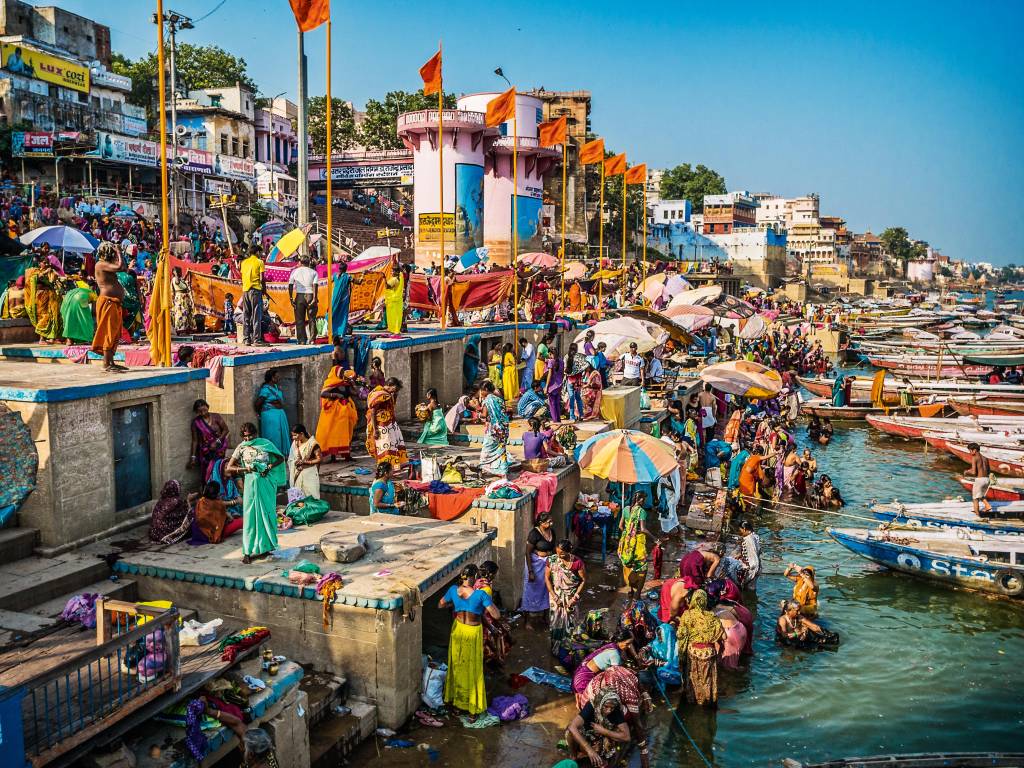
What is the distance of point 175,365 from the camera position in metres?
10.4

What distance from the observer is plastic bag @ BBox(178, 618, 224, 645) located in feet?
21.6

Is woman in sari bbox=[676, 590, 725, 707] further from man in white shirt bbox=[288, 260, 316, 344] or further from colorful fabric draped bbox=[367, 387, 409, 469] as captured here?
man in white shirt bbox=[288, 260, 316, 344]

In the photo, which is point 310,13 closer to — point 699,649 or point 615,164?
point 699,649

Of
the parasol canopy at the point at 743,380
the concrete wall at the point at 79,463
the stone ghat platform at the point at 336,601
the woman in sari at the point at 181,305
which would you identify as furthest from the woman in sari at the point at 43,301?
the parasol canopy at the point at 743,380

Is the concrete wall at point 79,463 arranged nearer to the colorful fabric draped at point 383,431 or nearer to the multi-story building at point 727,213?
the colorful fabric draped at point 383,431

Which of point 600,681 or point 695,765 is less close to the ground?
point 600,681

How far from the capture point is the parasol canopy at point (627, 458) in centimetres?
1059

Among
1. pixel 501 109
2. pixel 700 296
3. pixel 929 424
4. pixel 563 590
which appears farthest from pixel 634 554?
pixel 929 424

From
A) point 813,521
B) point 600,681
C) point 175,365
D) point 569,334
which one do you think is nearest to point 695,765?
point 600,681

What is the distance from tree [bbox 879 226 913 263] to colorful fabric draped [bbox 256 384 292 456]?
15661 centimetres

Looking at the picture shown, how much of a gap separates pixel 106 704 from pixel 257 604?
232 cm

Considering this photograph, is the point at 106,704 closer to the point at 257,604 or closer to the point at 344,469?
the point at 257,604

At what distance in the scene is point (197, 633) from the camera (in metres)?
6.59

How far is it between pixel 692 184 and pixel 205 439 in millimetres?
101633
